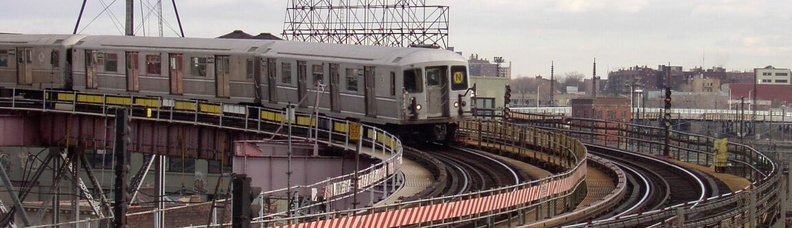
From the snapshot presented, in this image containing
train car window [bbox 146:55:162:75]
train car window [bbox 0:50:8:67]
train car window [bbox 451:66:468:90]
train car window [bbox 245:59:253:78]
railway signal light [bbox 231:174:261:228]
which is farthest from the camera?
train car window [bbox 0:50:8:67]

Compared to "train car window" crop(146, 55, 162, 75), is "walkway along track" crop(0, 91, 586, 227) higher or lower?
lower

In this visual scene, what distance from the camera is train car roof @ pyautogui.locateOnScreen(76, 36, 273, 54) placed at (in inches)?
1694

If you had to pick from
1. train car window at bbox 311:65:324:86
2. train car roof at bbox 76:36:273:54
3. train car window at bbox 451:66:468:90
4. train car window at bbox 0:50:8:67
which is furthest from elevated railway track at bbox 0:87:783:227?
train car window at bbox 451:66:468:90

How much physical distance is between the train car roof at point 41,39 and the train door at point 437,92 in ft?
48.8

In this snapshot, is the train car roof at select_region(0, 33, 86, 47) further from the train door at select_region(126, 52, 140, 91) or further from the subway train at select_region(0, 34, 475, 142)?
the train door at select_region(126, 52, 140, 91)

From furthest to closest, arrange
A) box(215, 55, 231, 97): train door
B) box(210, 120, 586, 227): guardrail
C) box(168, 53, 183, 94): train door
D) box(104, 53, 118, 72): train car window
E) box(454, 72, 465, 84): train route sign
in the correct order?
box(104, 53, 118, 72): train car window → box(168, 53, 183, 94): train door → box(215, 55, 231, 97): train door → box(454, 72, 465, 84): train route sign → box(210, 120, 586, 227): guardrail

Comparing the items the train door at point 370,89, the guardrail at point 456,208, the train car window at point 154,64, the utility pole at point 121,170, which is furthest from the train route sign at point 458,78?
the utility pole at point 121,170

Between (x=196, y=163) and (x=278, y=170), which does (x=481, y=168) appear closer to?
(x=278, y=170)

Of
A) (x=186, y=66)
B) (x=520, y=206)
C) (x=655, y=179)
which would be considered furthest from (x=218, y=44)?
(x=520, y=206)

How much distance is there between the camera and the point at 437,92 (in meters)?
39.5

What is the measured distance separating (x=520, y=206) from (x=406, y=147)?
1196 centimetres

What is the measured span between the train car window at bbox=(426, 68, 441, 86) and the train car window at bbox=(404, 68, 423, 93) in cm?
44

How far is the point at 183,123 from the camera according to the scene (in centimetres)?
3962

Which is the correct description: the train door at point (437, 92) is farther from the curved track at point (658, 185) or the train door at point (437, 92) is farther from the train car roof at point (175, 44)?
the train car roof at point (175, 44)
